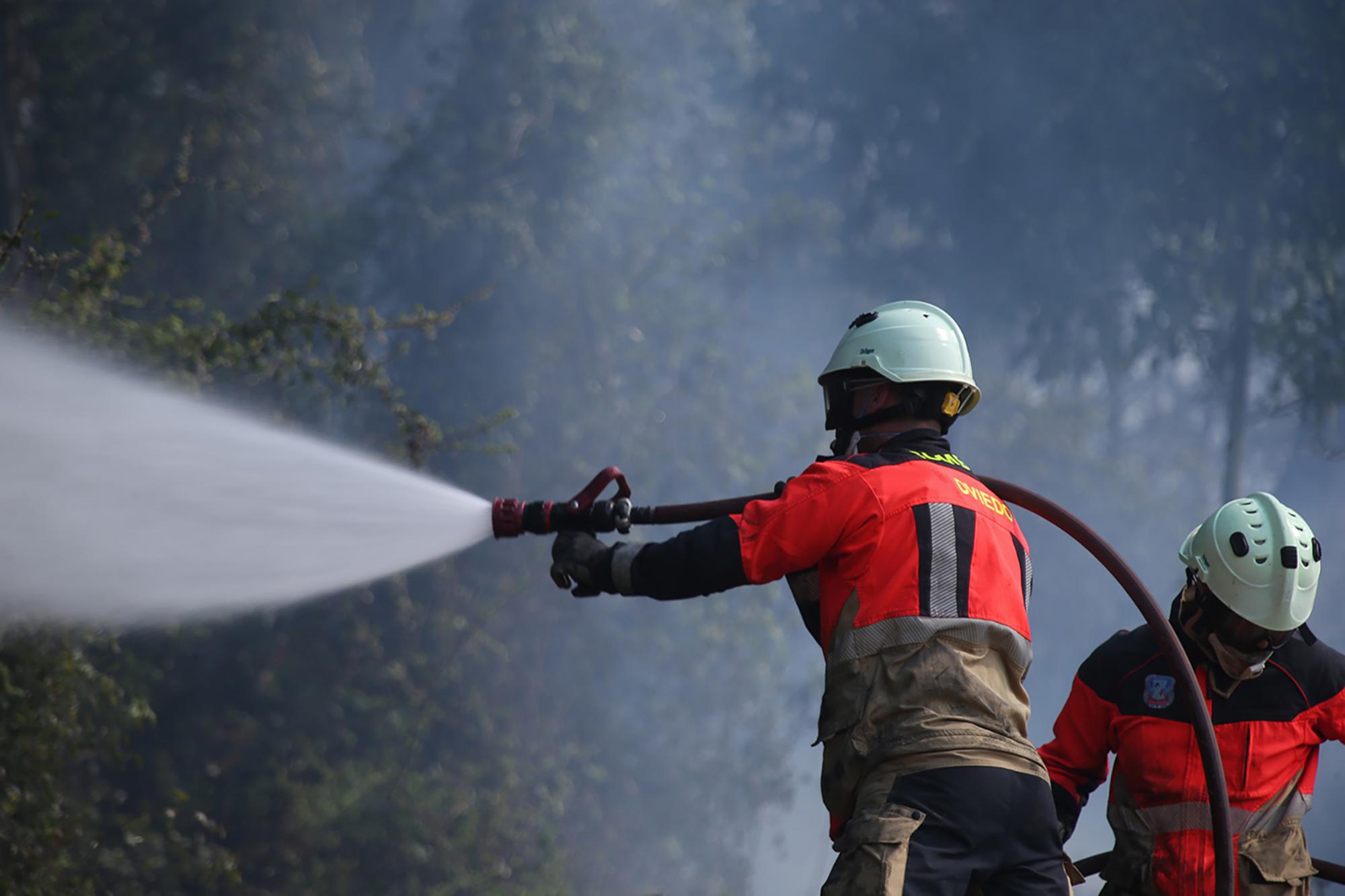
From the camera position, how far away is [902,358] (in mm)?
3180

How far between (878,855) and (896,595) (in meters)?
0.59

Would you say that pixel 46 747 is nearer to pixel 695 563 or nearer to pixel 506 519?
pixel 506 519

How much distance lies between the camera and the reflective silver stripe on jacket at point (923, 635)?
8.79 feet

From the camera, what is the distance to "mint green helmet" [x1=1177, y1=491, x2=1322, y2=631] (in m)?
3.33

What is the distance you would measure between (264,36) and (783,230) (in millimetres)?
9408

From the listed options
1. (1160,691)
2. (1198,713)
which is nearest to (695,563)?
(1198,713)

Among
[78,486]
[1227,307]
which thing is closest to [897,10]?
[1227,307]

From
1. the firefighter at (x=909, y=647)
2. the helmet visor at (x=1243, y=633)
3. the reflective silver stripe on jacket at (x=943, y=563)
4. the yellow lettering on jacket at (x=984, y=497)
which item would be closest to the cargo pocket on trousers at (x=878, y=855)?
the firefighter at (x=909, y=647)

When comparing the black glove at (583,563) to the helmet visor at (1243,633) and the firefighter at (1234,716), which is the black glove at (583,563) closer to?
the firefighter at (1234,716)

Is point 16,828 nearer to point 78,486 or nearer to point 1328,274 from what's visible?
point 78,486

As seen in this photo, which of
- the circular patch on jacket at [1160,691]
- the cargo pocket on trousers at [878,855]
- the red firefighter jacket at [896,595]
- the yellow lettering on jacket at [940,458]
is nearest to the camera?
the cargo pocket on trousers at [878,855]

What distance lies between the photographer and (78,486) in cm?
515

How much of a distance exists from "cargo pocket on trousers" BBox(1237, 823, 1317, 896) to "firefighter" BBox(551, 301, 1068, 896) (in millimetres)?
952

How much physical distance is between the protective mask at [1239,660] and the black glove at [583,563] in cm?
184
